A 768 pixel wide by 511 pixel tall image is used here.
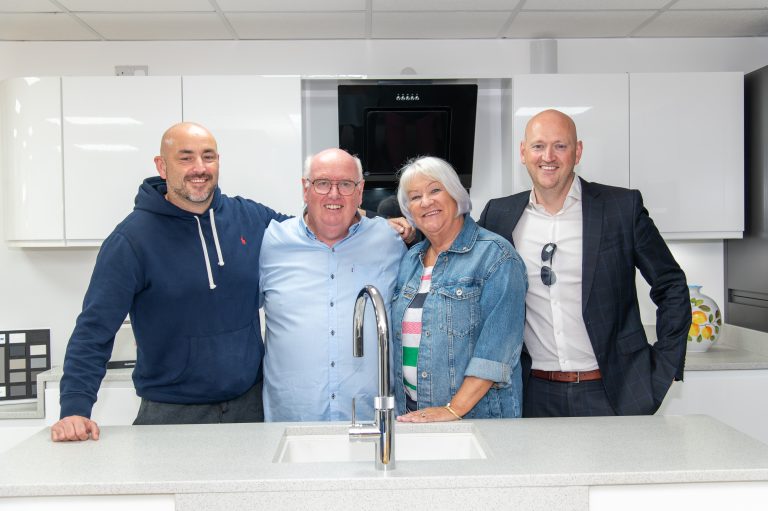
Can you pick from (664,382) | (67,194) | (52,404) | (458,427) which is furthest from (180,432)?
(67,194)

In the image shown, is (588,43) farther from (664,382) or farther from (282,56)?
(664,382)

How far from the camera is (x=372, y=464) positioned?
1.29 m

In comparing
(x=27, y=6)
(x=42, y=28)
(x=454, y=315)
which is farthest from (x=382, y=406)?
(x=42, y=28)

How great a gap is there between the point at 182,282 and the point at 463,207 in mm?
775

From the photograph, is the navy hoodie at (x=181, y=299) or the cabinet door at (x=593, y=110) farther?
the cabinet door at (x=593, y=110)

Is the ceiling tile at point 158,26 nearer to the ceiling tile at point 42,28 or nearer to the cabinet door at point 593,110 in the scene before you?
the ceiling tile at point 42,28

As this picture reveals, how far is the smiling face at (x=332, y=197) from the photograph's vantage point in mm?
1900

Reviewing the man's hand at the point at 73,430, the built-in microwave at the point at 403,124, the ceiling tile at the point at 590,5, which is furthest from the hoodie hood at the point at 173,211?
the ceiling tile at the point at 590,5

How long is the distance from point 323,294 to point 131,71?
1.90m

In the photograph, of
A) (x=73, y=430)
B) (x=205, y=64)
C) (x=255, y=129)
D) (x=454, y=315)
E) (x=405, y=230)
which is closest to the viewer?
(x=73, y=430)

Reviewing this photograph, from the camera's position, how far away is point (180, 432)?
1.52 m

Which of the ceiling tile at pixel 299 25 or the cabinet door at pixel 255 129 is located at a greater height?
the ceiling tile at pixel 299 25

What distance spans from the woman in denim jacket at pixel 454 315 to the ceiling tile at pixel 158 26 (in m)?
1.63

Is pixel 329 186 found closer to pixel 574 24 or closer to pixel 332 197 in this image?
pixel 332 197
